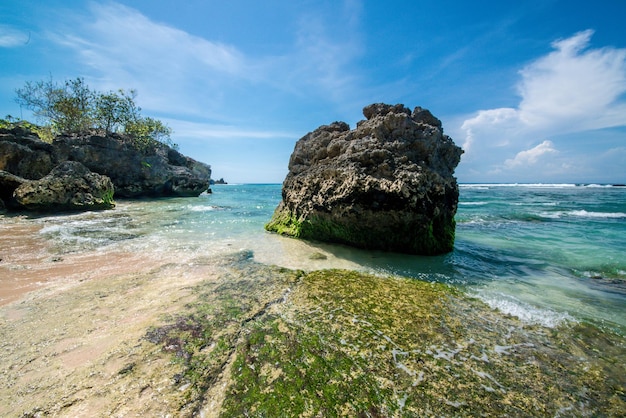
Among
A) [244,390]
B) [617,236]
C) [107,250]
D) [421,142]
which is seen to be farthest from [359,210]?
[617,236]

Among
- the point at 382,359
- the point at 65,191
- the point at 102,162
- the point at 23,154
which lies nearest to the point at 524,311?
the point at 382,359

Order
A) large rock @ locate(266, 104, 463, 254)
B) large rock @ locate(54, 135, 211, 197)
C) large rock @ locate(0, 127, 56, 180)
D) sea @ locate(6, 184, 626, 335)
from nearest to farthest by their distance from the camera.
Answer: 1. sea @ locate(6, 184, 626, 335)
2. large rock @ locate(266, 104, 463, 254)
3. large rock @ locate(0, 127, 56, 180)
4. large rock @ locate(54, 135, 211, 197)

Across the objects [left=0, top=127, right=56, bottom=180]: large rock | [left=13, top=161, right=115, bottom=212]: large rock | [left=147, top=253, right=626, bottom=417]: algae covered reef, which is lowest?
[left=147, top=253, right=626, bottom=417]: algae covered reef

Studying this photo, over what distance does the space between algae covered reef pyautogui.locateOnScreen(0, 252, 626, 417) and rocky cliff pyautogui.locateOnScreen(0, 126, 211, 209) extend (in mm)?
17170

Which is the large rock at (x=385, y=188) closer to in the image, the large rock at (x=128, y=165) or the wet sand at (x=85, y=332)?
the wet sand at (x=85, y=332)

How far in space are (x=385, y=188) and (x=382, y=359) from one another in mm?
5500

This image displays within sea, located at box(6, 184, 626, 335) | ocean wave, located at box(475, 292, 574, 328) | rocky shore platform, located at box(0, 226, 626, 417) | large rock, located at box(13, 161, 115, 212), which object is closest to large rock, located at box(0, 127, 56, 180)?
large rock, located at box(13, 161, 115, 212)

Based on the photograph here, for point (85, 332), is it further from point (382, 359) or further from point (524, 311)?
point (524, 311)

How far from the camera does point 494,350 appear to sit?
11.4ft

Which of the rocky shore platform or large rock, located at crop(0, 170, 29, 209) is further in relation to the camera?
large rock, located at crop(0, 170, 29, 209)

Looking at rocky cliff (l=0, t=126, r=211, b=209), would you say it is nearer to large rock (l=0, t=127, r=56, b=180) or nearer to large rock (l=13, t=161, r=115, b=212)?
large rock (l=0, t=127, r=56, b=180)

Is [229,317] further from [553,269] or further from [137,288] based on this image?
[553,269]

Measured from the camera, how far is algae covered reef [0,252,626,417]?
251 cm

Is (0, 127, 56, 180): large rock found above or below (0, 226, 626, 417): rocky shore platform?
above
